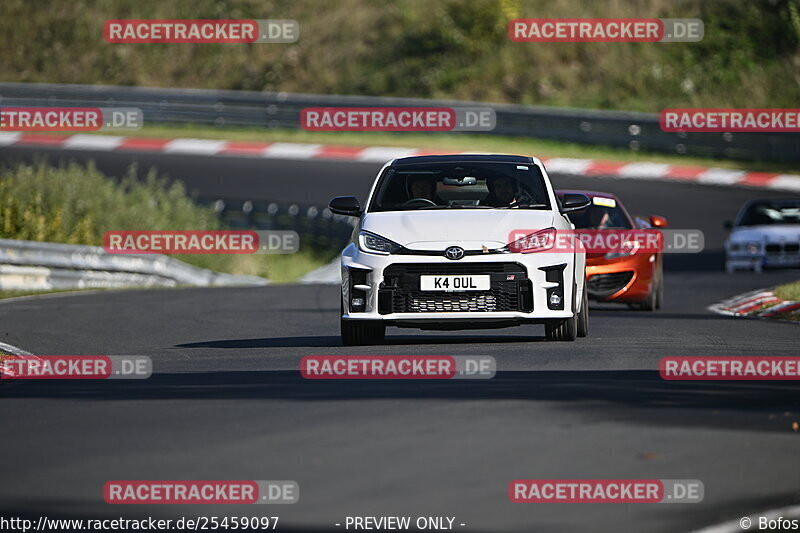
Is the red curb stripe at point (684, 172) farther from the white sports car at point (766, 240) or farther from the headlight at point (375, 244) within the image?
the headlight at point (375, 244)

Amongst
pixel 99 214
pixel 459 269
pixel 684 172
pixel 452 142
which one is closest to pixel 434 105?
pixel 452 142

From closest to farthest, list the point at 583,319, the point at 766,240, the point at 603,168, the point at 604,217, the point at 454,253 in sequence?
the point at 454,253 < the point at 583,319 < the point at 604,217 < the point at 766,240 < the point at 603,168

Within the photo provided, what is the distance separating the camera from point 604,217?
57.3ft

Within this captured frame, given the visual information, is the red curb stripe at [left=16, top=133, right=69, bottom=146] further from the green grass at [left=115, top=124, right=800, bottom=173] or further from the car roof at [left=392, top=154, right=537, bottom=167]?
the car roof at [left=392, top=154, right=537, bottom=167]

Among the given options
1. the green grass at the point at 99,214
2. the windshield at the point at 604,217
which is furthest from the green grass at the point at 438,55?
the windshield at the point at 604,217

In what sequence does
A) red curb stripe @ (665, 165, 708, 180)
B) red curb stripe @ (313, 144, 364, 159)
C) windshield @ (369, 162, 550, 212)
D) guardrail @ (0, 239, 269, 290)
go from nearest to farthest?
windshield @ (369, 162, 550, 212)
guardrail @ (0, 239, 269, 290)
red curb stripe @ (665, 165, 708, 180)
red curb stripe @ (313, 144, 364, 159)

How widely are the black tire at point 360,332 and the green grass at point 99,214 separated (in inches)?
451

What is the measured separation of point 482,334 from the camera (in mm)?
14023

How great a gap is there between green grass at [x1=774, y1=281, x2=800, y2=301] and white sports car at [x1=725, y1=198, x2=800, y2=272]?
5.10m

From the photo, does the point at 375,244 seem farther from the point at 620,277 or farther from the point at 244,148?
the point at 244,148

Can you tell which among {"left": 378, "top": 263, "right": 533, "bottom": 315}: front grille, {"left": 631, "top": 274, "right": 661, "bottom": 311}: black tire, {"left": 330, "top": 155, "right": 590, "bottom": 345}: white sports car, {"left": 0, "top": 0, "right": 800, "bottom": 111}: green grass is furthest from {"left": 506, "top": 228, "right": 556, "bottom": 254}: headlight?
{"left": 0, "top": 0, "right": 800, "bottom": 111}: green grass

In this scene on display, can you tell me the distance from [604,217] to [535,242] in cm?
570

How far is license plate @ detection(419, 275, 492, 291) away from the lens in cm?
1166

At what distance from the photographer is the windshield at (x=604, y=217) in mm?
17312
